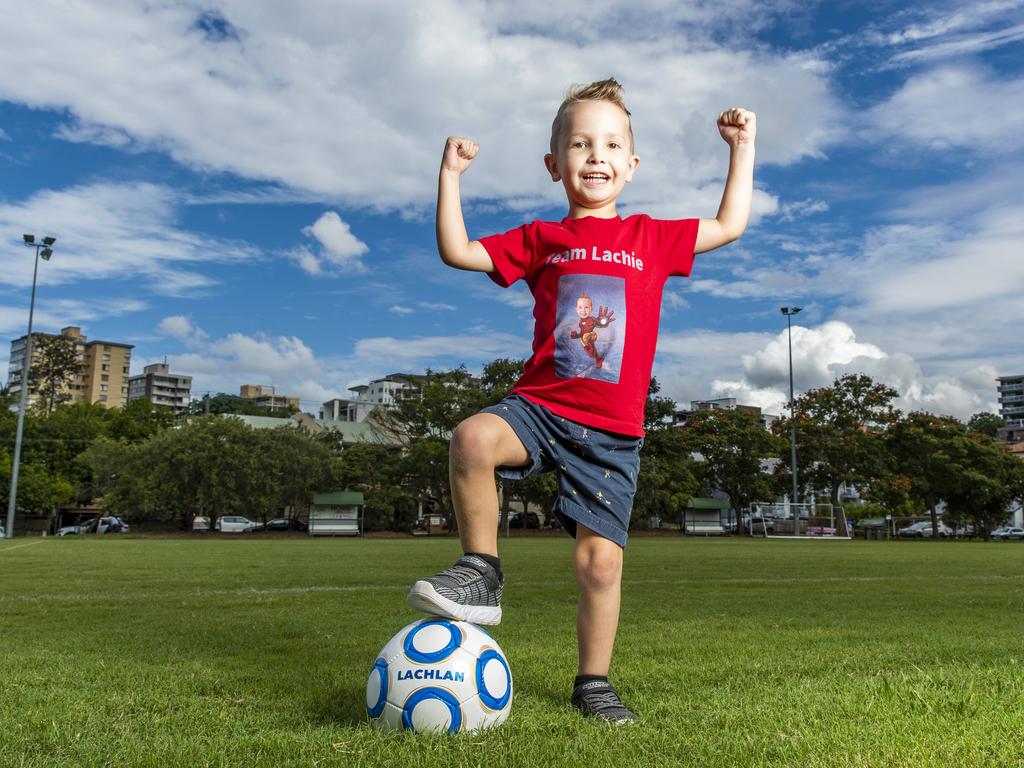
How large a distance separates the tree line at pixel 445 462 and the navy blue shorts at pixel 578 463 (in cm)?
3477

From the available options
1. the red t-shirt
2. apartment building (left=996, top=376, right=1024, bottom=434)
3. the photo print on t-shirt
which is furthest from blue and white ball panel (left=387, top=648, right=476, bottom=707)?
apartment building (left=996, top=376, right=1024, bottom=434)

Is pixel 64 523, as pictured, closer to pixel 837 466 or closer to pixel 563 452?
pixel 837 466

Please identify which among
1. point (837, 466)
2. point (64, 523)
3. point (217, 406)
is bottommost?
point (64, 523)

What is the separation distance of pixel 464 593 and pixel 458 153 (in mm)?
1618

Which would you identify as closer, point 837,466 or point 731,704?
point 731,704

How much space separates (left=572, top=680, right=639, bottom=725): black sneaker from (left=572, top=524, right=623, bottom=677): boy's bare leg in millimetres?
62

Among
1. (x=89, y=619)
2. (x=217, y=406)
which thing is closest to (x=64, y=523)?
(x=217, y=406)

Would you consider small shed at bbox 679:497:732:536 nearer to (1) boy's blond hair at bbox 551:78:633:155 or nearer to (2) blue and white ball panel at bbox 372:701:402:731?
(1) boy's blond hair at bbox 551:78:633:155

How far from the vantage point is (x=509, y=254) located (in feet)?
10.4

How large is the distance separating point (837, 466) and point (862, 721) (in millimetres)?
43684

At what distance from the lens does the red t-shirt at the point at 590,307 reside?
3.00 metres

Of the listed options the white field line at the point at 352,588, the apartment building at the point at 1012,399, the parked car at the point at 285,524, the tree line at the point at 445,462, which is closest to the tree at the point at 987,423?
the apartment building at the point at 1012,399

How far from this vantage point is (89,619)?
612 centimetres

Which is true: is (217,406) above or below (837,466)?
above
